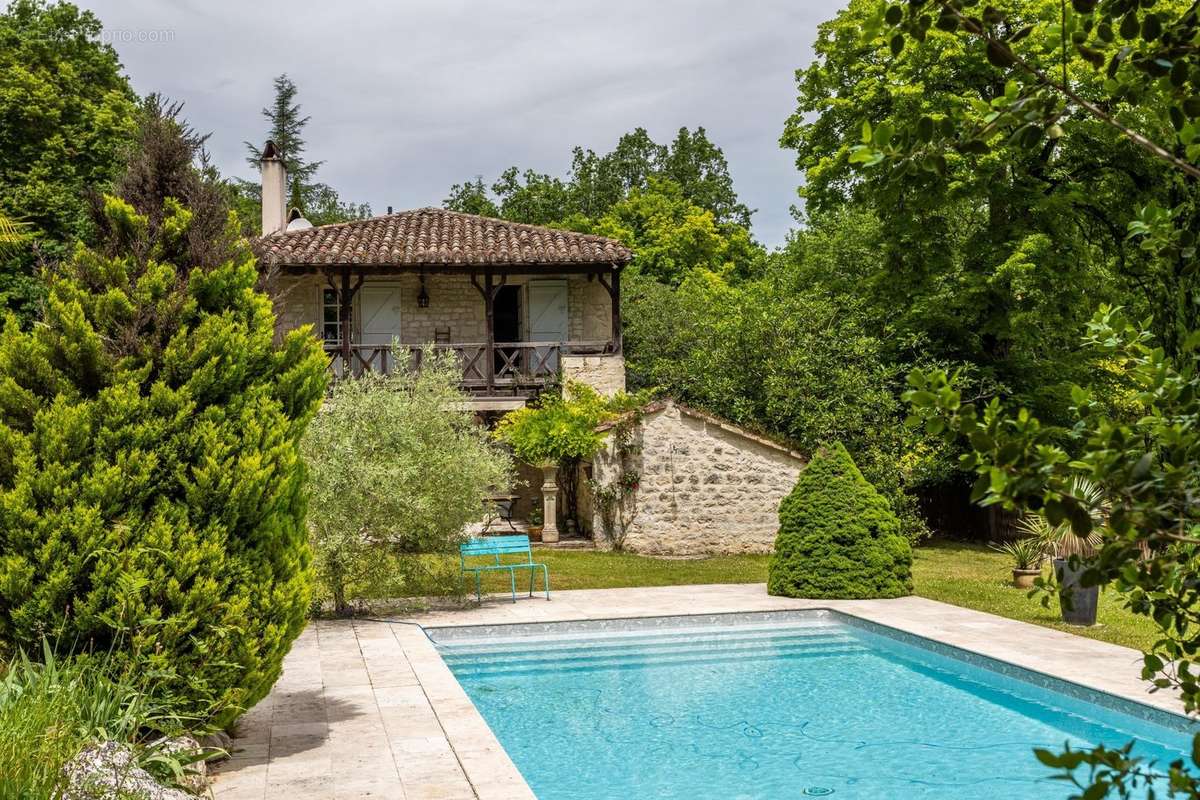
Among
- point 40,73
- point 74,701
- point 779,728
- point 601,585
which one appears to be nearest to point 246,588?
point 74,701

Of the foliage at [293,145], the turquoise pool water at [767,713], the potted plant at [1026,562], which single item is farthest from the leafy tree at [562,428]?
the foliage at [293,145]

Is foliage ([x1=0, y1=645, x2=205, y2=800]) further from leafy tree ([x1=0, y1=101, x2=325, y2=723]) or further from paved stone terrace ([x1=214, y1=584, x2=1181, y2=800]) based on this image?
paved stone terrace ([x1=214, y1=584, x2=1181, y2=800])

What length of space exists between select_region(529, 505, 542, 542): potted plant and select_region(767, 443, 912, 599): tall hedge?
6354mm

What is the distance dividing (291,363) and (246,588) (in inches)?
52.1

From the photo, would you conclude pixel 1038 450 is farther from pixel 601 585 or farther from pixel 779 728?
pixel 601 585

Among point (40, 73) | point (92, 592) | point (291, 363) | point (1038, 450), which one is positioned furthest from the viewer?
point (40, 73)

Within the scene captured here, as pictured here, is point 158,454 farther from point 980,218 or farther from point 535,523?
point 980,218

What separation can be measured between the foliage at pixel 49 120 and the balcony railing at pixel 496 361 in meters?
7.05

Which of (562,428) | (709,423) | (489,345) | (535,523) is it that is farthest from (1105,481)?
(489,345)

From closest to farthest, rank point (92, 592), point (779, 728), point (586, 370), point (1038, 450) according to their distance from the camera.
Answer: point (1038, 450) < point (92, 592) < point (779, 728) < point (586, 370)

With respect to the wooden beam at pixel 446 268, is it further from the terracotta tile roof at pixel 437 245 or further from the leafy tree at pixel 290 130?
the leafy tree at pixel 290 130

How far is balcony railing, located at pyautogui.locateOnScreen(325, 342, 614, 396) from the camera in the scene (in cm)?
2044

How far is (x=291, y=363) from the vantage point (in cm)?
606

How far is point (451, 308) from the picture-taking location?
22078 millimetres
